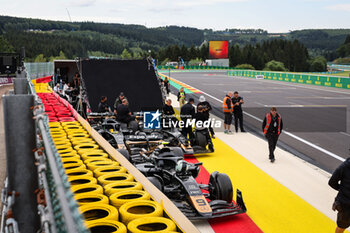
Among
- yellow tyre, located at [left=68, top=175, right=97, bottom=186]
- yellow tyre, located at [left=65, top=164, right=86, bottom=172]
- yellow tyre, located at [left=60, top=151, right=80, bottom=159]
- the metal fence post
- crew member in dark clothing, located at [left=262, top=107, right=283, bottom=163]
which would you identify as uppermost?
the metal fence post

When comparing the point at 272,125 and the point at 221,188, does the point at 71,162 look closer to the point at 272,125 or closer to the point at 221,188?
the point at 221,188

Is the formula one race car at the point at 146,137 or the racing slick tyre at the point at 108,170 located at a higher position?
the racing slick tyre at the point at 108,170

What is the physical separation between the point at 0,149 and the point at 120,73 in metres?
7.93

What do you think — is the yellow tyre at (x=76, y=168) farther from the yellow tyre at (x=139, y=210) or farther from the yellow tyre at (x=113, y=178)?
the yellow tyre at (x=139, y=210)

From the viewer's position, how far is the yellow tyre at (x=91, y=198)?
4.29m

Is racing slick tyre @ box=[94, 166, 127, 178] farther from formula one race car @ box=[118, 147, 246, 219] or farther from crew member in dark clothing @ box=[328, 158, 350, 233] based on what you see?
crew member in dark clothing @ box=[328, 158, 350, 233]

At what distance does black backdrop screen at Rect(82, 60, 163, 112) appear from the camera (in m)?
18.8

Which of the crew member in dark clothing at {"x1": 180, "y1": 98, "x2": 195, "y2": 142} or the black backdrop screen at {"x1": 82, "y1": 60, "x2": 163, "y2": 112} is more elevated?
the black backdrop screen at {"x1": 82, "y1": 60, "x2": 163, "y2": 112}

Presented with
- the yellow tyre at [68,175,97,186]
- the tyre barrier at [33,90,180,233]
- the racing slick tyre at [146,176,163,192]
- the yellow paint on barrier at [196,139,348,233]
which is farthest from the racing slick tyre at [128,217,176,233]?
the yellow paint on barrier at [196,139,348,233]

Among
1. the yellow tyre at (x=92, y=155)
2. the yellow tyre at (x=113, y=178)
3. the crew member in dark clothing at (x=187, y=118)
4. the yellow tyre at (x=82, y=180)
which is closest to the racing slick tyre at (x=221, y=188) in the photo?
the yellow tyre at (x=92, y=155)

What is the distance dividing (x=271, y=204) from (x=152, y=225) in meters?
4.88

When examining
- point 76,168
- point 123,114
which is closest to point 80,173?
point 76,168

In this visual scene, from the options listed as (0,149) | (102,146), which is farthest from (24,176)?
(0,149)

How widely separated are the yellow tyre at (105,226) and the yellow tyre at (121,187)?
2.74 ft
